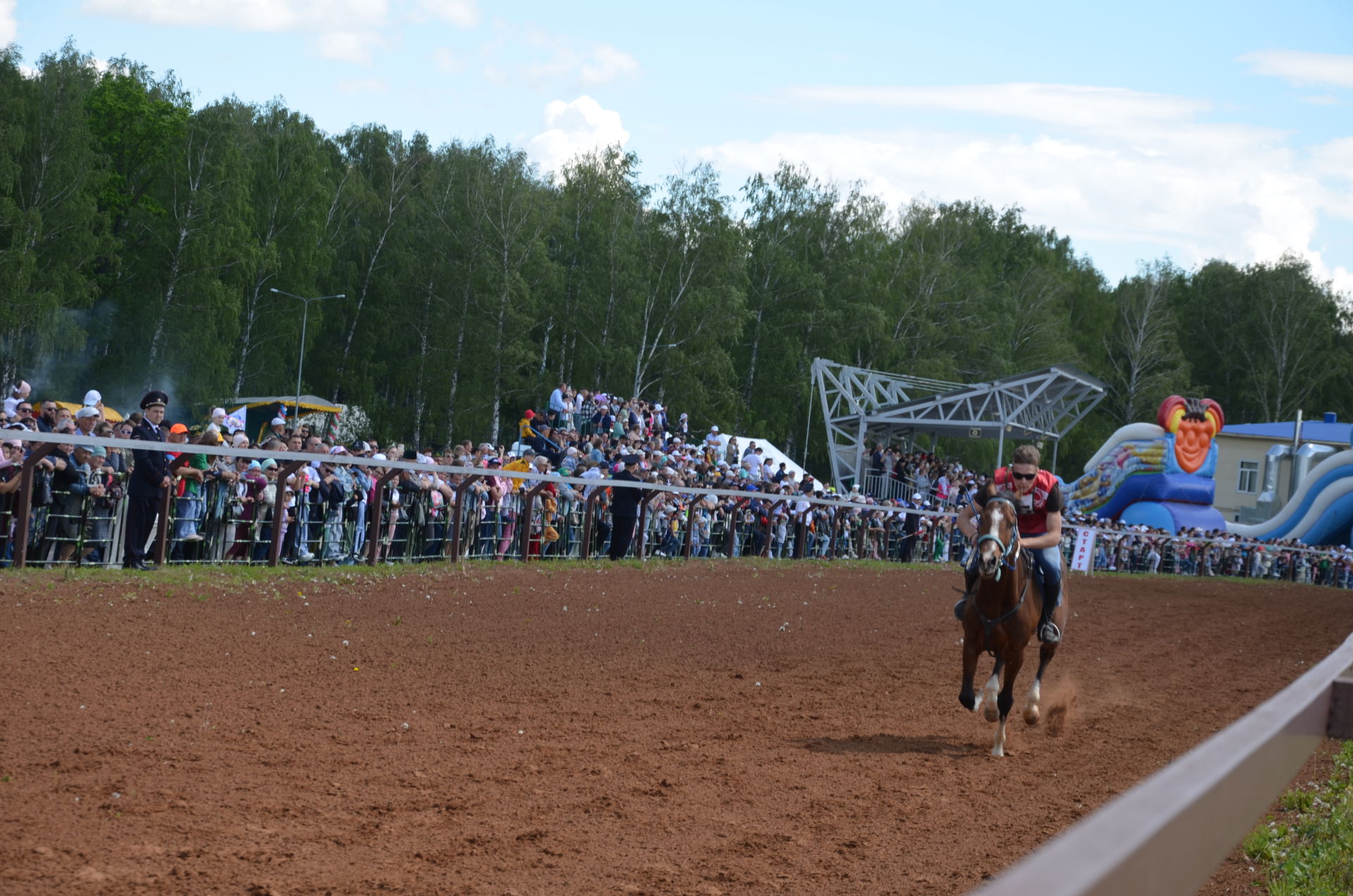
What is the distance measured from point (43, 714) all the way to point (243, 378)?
1841 inches

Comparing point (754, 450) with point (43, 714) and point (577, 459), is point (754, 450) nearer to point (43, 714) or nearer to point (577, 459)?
point (577, 459)

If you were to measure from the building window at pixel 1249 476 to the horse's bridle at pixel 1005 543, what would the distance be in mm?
66919

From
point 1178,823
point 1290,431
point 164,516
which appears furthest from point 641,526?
point 1290,431

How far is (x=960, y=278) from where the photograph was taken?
6762cm

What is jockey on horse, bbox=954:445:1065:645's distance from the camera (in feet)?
29.2

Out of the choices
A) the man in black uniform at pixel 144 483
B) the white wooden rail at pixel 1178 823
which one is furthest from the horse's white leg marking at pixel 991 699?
the man in black uniform at pixel 144 483

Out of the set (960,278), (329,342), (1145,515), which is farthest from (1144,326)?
(329,342)

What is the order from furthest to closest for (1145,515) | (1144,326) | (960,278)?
1. (1144,326)
2. (960,278)
3. (1145,515)

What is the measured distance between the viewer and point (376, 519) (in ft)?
52.8

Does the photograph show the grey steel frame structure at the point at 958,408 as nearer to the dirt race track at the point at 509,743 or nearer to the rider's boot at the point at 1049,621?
the dirt race track at the point at 509,743

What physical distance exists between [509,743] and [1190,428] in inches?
1623

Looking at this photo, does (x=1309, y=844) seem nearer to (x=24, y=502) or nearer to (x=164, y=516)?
(x=24, y=502)

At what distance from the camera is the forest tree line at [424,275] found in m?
43.4

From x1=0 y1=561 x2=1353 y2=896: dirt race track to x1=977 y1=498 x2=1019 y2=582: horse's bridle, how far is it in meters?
1.25
